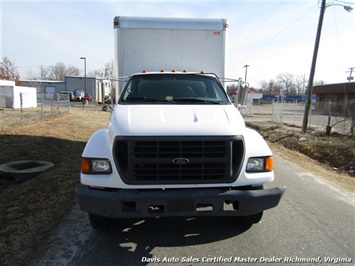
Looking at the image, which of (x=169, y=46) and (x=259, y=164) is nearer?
(x=259, y=164)

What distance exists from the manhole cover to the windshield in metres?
3.16

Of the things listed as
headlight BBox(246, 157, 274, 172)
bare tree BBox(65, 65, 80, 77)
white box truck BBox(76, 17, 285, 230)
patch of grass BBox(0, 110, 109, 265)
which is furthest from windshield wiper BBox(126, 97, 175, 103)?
bare tree BBox(65, 65, 80, 77)

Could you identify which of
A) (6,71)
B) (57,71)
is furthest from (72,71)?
(6,71)

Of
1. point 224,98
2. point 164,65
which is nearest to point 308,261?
point 224,98

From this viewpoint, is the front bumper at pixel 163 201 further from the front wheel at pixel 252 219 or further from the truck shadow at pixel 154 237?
the front wheel at pixel 252 219

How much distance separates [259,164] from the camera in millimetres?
3500

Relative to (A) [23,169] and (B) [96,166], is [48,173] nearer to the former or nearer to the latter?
(A) [23,169]

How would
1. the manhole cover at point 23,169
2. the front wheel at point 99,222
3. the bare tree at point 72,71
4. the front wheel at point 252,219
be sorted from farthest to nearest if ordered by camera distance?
the bare tree at point 72,71 < the manhole cover at point 23,169 < the front wheel at point 252,219 < the front wheel at point 99,222

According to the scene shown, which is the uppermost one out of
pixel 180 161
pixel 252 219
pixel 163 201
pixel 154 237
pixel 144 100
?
pixel 144 100

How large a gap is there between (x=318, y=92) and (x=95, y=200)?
185 feet

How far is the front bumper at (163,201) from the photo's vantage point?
3.12m

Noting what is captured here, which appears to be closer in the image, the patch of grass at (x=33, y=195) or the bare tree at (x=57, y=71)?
the patch of grass at (x=33, y=195)

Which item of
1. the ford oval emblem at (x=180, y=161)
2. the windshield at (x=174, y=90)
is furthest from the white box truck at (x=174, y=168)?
the windshield at (x=174, y=90)

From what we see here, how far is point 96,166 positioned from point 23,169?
433cm
